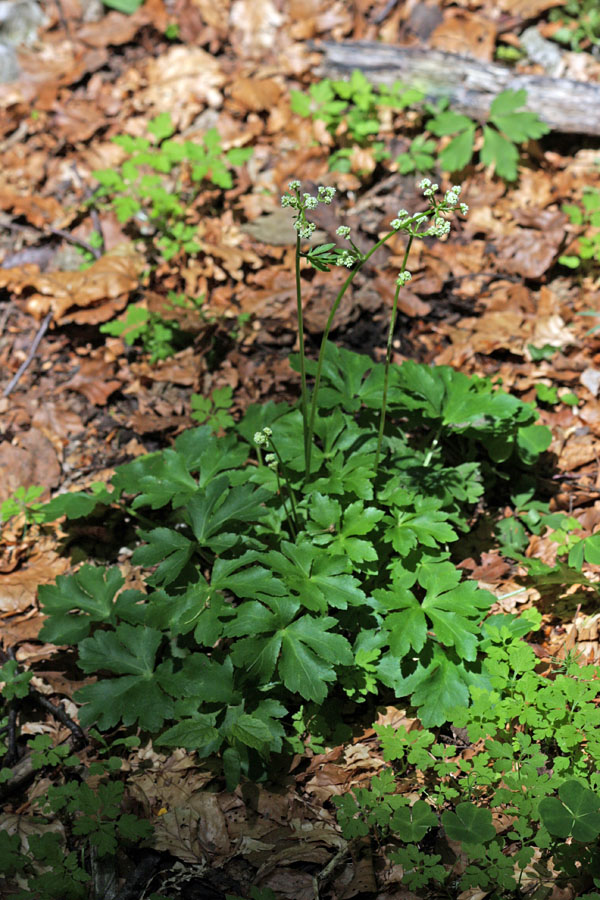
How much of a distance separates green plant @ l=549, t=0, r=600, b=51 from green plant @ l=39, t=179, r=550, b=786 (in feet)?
11.8

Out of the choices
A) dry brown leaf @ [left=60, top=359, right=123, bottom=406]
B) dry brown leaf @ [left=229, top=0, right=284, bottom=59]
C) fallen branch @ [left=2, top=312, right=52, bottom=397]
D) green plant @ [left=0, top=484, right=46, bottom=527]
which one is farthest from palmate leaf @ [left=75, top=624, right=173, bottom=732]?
dry brown leaf @ [left=229, top=0, right=284, bottom=59]

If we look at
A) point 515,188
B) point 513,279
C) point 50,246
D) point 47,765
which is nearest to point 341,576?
point 47,765

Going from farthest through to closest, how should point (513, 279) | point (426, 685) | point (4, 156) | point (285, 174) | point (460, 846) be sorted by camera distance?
1. point (4, 156)
2. point (285, 174)
3. point (513, 279)
4. point (426, 685)
5. point (460, 846)

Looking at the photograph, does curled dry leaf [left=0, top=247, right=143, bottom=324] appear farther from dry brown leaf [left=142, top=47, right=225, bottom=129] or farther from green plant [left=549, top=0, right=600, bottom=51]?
green plant [left=549, top=0, right=600, bottom=51]

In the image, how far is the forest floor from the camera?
2.55m

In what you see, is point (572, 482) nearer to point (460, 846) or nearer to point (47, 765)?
point (460, 846)

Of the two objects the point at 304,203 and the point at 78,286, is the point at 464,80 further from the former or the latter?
the point at 304,203

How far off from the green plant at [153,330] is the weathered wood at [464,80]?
229 cm

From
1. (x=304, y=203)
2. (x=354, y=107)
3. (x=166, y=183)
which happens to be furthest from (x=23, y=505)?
(x=354, y=107)

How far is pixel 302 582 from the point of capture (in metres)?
2.36

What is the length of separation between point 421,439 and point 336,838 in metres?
1.62

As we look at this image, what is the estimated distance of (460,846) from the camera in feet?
7.33

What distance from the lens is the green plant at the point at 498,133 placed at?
14.6ft

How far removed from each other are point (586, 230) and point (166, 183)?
2855mm
